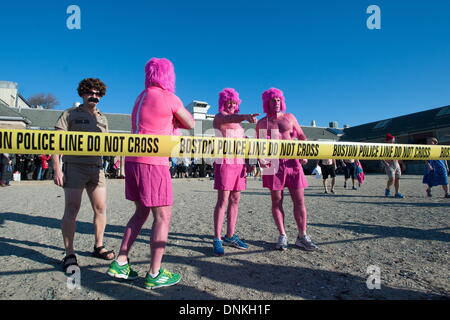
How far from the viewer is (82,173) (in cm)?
257

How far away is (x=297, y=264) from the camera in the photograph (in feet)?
8.71

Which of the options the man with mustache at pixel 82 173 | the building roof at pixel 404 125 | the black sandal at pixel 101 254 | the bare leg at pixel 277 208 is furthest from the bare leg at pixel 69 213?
the building roof at pixel 404 125

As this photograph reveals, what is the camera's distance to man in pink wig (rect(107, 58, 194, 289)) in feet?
6.84

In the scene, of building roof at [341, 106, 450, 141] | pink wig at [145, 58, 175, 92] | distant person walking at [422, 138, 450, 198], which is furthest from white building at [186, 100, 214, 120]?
pink wig at [145, 58, 175, 92]

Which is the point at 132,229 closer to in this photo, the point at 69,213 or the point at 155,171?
the point at 155,171

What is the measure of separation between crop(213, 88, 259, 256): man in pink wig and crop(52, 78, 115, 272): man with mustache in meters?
1.21

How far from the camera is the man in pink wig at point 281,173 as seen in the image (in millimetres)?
3148

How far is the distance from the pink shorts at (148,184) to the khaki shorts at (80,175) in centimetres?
70

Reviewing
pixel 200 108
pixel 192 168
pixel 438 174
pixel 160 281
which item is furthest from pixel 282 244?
pixel 200 108

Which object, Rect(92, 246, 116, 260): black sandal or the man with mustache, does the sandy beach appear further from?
the man with mustache

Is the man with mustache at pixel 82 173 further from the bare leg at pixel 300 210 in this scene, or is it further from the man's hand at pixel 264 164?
the bare leg at pixel 300 210

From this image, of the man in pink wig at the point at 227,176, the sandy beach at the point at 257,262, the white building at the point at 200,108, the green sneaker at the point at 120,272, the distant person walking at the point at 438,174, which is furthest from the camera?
the white building at the point at 200,108

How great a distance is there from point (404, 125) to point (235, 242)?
36.2 meters

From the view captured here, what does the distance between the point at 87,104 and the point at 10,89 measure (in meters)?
44.6
